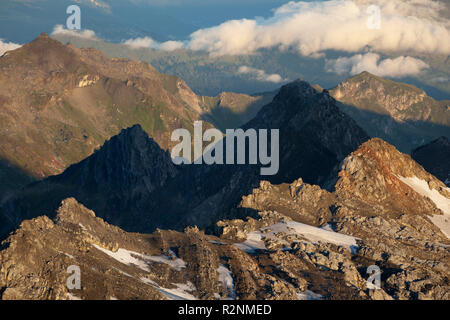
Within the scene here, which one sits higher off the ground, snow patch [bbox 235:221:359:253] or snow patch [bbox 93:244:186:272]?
snow patch [bbox 93:244:186:272]

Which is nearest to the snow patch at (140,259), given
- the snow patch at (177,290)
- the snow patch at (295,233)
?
the snow patch at (177,290)

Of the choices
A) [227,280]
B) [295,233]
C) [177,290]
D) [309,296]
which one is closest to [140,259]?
[177,290]

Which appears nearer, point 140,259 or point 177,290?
point 177,290

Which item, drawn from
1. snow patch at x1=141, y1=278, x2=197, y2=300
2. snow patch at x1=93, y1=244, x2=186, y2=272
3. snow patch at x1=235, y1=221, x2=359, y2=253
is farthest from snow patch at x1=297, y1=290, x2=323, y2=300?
snow patch at x1=235, y1=221, x2=359, y2=253

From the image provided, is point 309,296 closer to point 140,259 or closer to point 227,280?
point 227,280

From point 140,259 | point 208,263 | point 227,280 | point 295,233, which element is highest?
point 208,263

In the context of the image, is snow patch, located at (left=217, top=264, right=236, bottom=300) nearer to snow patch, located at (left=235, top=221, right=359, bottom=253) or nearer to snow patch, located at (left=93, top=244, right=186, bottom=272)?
A: snow patch, located at (left=93, top=244, right=186, bottom=272)

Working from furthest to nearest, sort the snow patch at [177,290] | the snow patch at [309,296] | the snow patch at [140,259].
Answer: the snow patch at [140,259]
the snow patch at [309,296]
the snow patch at [177,290]

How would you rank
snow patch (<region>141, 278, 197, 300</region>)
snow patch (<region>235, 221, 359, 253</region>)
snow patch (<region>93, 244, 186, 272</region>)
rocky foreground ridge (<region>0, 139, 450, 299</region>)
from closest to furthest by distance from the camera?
1. rocky foreground ridge (<region>0, 139, 450, 299</region>)
2. snow patch (<region>141, 278, 197, 300</region>)
3. snow patch (<region>93, 244, 186, 272</region>)
4. snow patch (<region>235, 221, 359, 253</region>)

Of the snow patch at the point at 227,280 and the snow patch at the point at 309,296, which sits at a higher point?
the snow patch at the point at 227,280

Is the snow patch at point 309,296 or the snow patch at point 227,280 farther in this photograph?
the snow patch at point 309,296

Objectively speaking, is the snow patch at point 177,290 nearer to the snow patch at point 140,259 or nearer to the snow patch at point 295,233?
the snow patch at point 140,259
